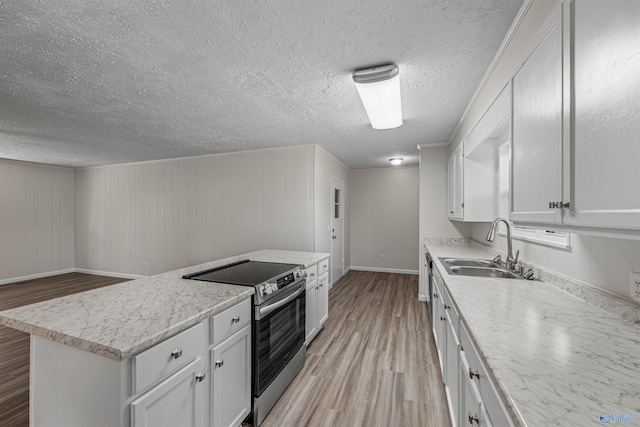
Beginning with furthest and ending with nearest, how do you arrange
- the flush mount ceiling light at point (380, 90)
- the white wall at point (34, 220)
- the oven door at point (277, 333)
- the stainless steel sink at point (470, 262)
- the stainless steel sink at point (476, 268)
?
the white wall at point (34, 220) < the stainless steel sink at point (470, 262) < the stainless steel sink at point (476, 268) < the flush mount ceiling light at point (380, 90) < the oven door at point (277, 333)

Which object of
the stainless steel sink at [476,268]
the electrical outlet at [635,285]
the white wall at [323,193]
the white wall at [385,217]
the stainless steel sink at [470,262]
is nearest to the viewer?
the electrical outlet at [635,285]

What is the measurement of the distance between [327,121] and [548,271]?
2.51m

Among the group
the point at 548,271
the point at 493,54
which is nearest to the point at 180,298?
the point at 548,271

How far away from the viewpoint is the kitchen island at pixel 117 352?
959 millimetres

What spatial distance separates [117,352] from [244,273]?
1195 mm

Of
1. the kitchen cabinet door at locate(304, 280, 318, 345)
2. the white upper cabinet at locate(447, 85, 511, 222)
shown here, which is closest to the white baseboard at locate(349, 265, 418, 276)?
the white upper cabinet at locate(447, 85, 511, 222)

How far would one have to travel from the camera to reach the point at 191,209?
5027mm

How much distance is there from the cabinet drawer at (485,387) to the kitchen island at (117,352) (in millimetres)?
1218

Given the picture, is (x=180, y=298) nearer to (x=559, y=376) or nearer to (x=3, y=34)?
(x=559, y=376)

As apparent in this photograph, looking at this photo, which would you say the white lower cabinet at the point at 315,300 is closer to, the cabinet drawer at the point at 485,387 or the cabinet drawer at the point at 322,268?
the cabinet drawer at the point at 322,268

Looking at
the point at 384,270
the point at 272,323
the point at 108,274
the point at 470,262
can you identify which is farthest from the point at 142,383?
the point at 108,274

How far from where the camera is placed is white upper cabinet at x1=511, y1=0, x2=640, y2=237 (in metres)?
0.70

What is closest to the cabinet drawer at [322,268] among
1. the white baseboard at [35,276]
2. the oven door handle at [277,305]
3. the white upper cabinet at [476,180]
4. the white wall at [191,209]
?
the oven door handle at [277,305]

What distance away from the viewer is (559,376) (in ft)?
2.37
